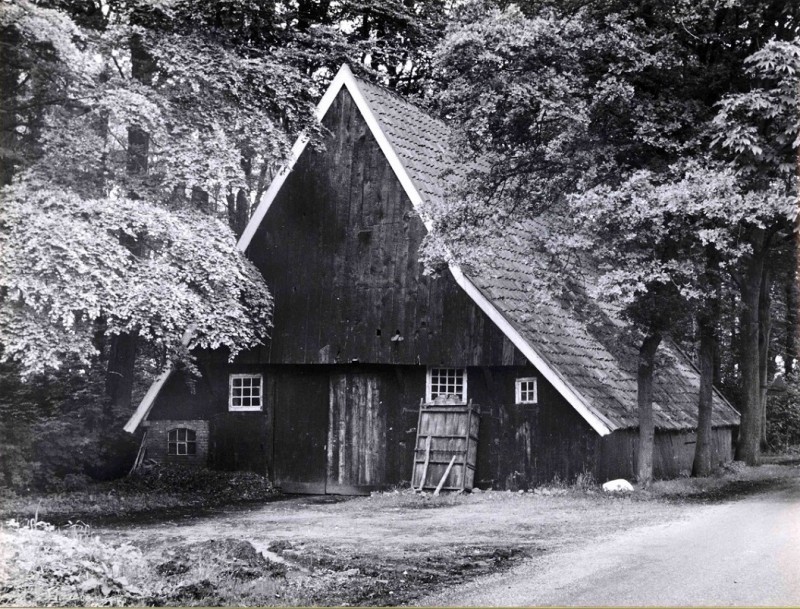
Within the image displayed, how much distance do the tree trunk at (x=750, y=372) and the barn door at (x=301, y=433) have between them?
11.7m

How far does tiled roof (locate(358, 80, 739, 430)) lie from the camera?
19.7m

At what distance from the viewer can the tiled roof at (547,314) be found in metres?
19.7

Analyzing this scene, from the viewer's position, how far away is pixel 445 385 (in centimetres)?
2106

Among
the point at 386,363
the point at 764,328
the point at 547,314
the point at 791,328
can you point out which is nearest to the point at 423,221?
the point at 386,363

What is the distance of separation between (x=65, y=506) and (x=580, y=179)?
36.7ft

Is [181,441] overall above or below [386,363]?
below

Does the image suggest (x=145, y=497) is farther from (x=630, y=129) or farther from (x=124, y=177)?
(x=630, y=129)

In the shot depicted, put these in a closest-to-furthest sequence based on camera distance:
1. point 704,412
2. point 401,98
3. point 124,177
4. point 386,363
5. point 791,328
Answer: point 124,177 < point 386,363 < point 704,412 < point 401,98 < point 791,328

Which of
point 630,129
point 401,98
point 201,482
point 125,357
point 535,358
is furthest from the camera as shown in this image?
point 401,98

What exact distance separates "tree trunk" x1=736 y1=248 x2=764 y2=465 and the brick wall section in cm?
1411

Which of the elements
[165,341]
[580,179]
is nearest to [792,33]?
[580,179]

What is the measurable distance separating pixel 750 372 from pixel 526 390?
954 cm

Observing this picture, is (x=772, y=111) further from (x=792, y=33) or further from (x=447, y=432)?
(x=447, y=432)

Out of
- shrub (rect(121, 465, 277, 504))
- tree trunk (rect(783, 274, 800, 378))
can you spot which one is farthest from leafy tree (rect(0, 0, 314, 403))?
tree trunk (rect(783, 274, 800, 378))
